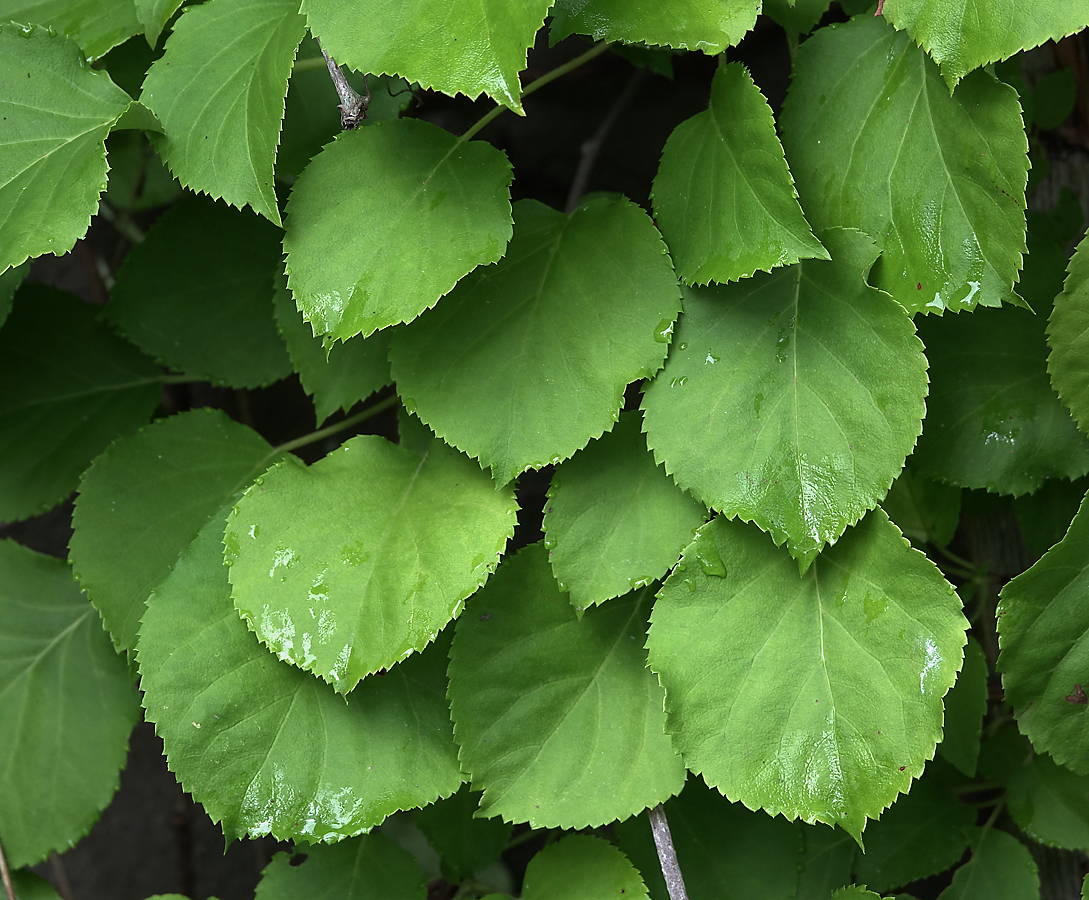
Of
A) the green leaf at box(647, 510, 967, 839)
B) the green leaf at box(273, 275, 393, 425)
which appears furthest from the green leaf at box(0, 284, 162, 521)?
the green leaf at box(647, 510, 967, 839)

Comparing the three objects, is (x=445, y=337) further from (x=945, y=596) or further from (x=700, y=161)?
(x=945, y=596)

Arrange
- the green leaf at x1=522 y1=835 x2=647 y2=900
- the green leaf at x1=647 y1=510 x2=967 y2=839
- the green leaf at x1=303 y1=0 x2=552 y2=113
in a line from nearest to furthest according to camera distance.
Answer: the green leaf at x1=303 y1=0 x2=552 y2=113 < the green leaf at x1=647 y1=510 x2=967 y2=839 < the green leaf at x1=522 y1=835 x2=647 y2=900

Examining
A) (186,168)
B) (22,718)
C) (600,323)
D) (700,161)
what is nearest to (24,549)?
(22,718)

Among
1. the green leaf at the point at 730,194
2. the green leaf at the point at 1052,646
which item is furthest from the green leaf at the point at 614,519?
the green leaf at the point at 1052,646

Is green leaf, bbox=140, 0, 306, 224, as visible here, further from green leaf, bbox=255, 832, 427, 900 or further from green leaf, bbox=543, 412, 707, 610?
green leaf, bbox=255, 832, 427, 900

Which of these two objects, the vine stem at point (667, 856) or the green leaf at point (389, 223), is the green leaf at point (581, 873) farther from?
the green leaf at point (389, 223)

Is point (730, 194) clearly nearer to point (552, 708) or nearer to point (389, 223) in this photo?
point (389, 223)

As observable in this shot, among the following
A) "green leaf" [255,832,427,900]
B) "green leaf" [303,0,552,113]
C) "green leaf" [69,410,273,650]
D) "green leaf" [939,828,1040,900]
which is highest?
"green leaf" [303,0,552,113]
